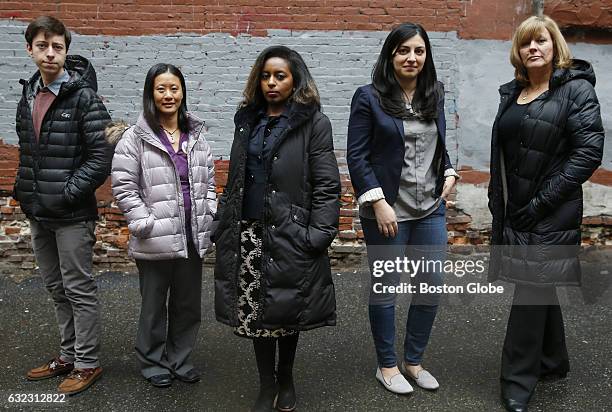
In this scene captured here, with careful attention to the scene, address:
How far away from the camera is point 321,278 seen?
10.4ft

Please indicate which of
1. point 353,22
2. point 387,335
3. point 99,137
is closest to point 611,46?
point 353,22

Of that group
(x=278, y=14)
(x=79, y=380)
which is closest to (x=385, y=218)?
(x=79, y=380)

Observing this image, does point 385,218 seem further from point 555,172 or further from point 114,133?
point 114,133

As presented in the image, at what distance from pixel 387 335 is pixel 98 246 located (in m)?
3.23

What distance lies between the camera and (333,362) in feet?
13.0

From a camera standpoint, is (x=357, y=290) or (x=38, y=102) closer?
(x=38, y=102)

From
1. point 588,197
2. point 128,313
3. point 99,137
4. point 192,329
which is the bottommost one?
point 128,313

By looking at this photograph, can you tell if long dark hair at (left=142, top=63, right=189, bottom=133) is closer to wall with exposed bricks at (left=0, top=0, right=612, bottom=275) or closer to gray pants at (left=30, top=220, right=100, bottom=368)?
gray pants at (left=30, top=220, right=100, bottom=368)

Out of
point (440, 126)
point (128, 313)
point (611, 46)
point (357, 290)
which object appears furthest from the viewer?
point (611, 46)

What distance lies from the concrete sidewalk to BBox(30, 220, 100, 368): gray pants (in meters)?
0.23

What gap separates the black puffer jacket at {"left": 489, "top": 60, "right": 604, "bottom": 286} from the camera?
3.15 metres

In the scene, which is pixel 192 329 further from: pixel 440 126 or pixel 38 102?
pixel 440 126

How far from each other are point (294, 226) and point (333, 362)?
1.26 meters

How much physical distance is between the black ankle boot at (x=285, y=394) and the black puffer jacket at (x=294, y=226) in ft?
1.38
